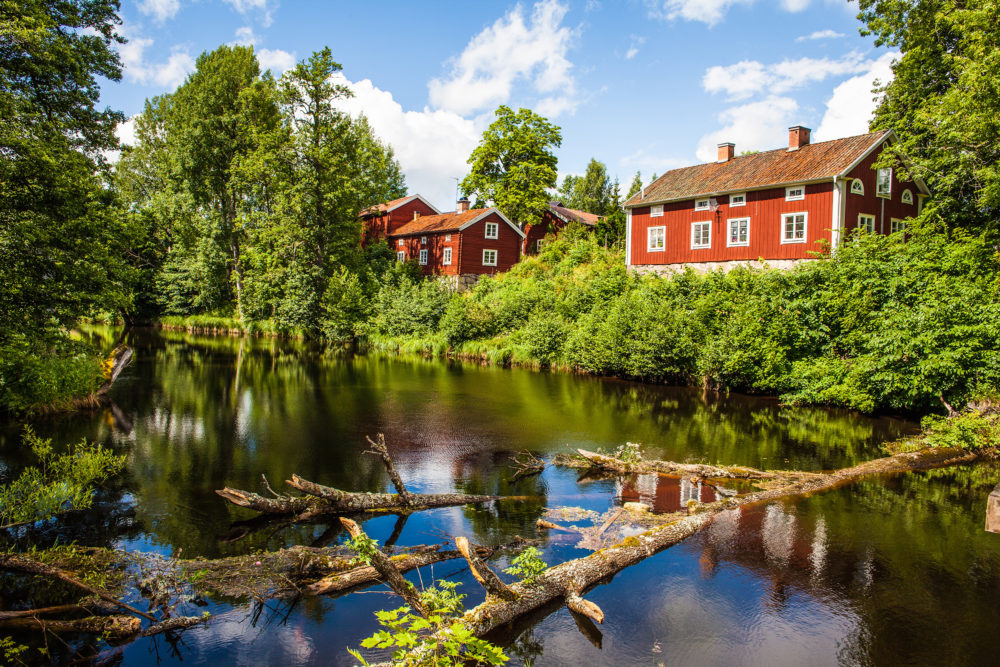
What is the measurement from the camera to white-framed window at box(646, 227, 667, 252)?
35406mm

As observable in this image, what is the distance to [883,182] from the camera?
3052 centimetres

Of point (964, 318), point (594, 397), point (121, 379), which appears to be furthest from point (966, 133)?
point (121, 379)

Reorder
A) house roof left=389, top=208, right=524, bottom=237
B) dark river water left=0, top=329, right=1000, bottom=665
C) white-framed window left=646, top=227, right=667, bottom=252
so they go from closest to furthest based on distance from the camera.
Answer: dark river water left=0, top=329, right=1000, bottom=665 → white-framed window left=646, top=227, right=667, bottom=252 → house roof left=389, top=208, right=524, bottom=237

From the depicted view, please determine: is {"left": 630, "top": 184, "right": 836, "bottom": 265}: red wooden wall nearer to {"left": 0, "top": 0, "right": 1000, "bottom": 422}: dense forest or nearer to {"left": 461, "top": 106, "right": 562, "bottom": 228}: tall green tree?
{"left": 0, "top": 0, "right": 1000, "bottom": 422}: dense forest

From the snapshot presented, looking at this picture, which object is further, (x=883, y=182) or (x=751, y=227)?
(x=751, y=227)

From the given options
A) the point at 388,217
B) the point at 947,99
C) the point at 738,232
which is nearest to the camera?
the point at 947,99

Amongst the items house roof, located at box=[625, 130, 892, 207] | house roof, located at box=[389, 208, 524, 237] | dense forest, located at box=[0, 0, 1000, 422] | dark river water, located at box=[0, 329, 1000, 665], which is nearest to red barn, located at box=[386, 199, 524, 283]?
house roof, located at box=[389, 208, 524, 237]

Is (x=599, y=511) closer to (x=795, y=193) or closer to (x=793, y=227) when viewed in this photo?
(x=793, y=227)

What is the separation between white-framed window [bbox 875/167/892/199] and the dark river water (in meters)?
16.6

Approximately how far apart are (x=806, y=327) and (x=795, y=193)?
10895 millimetres

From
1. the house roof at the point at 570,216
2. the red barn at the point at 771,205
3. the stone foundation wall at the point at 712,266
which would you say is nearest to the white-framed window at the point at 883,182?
the red barn at the point at 771,205

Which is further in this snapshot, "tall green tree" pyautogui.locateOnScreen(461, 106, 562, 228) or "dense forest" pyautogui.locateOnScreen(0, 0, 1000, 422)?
"tall green tree" pyautogui.locateOnScreen(461, 106, 562, 228)

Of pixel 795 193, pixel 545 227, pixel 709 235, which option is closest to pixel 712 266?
pixel 709 235

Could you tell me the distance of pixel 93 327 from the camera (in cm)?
4584
